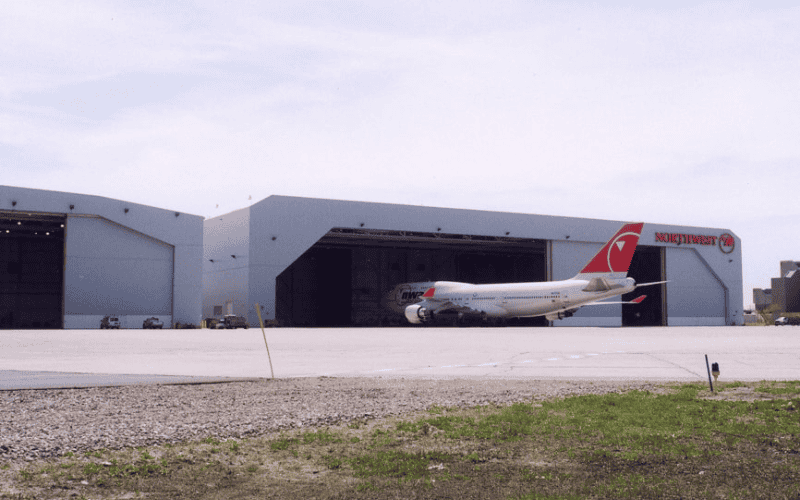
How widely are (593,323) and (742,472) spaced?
63.3 m

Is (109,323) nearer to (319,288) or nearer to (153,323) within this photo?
(153,323)

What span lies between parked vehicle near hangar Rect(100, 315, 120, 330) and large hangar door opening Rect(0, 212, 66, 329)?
17.1m

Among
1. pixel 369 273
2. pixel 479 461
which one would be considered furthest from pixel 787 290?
pixel 479 461

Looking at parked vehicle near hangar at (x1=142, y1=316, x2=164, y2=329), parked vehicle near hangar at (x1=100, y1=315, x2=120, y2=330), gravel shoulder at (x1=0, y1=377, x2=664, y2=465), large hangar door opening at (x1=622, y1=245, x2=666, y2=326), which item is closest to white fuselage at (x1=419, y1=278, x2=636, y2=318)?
large hangar door opening at (x1=622, y1=245, x2=666, y2=326)

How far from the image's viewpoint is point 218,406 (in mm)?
9219

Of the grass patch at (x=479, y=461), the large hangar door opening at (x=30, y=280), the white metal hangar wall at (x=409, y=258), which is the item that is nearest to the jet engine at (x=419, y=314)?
the white metal hangar wall at (x=409, y=258)

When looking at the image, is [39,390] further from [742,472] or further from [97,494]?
[742,472]

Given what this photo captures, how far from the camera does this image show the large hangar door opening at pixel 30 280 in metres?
63.9

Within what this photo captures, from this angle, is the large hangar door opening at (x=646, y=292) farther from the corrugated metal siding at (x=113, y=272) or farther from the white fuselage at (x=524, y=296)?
the corrugated metal siding at (x=113, y=272)

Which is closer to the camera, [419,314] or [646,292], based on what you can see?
[419,314]

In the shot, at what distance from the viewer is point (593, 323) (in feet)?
219

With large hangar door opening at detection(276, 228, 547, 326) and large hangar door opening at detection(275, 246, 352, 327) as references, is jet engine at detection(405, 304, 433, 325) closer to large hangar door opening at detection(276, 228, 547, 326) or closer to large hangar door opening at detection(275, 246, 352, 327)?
large hangar door opening at detection(276, 228, 547, 326)

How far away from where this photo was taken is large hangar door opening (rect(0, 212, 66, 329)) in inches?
2516

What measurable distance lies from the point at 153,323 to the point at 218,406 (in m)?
44.0
